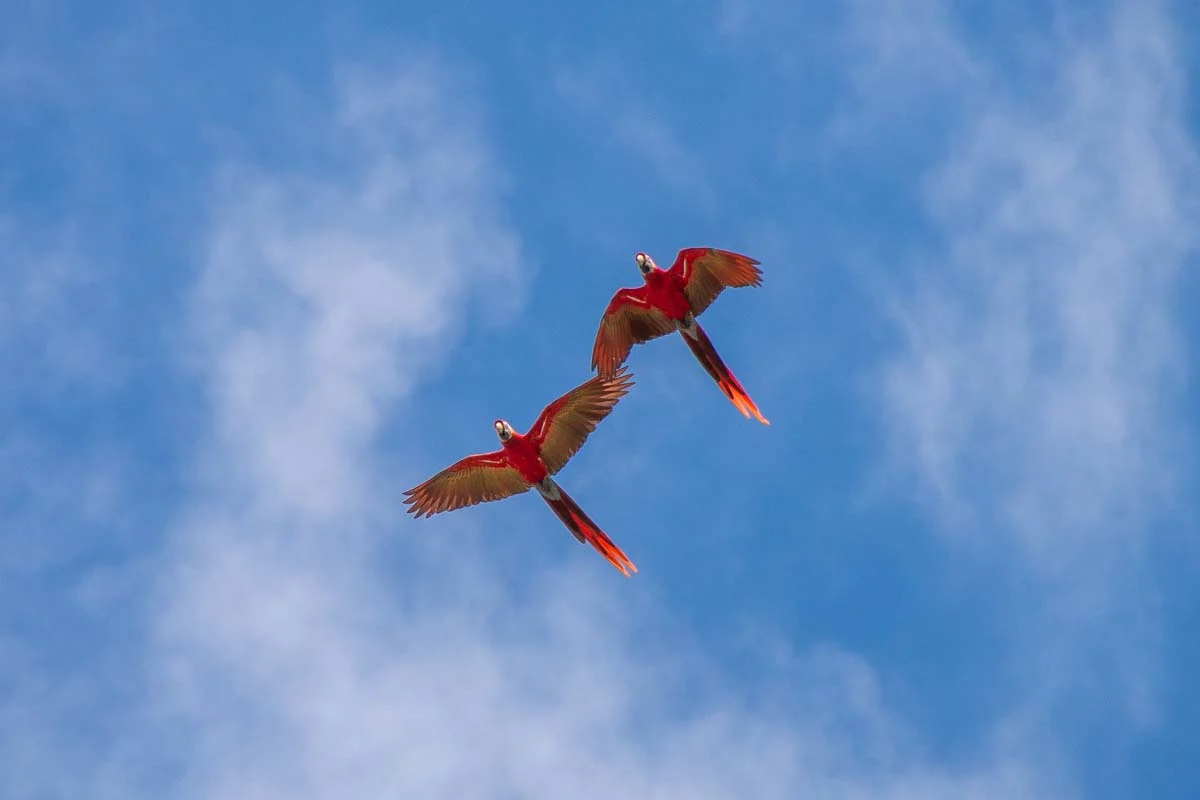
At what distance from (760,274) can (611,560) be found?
3946 mm

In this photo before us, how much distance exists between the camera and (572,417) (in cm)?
1828

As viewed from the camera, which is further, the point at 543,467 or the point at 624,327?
the point at 624,327

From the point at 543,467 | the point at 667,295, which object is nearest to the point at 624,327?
the point at 667,295

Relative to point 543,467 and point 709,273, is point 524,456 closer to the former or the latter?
point 543,467

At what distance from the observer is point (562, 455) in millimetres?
18391

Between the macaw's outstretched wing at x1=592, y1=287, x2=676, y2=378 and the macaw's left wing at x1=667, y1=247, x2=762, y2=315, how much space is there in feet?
1.57

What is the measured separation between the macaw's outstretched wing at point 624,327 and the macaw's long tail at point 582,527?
1777mm

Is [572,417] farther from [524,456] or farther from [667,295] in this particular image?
[667,295]

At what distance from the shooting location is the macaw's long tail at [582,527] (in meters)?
18.6

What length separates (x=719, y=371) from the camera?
64.0 feet

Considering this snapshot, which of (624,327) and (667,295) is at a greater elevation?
(624,327)

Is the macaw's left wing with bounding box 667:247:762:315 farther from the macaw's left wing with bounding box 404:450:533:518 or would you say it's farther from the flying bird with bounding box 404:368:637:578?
the macaw's left wing with bounding box 404:450:533:518

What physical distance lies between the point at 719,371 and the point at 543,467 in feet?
8.97

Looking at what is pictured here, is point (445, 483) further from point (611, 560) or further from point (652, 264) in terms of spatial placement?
point (652, 264)
